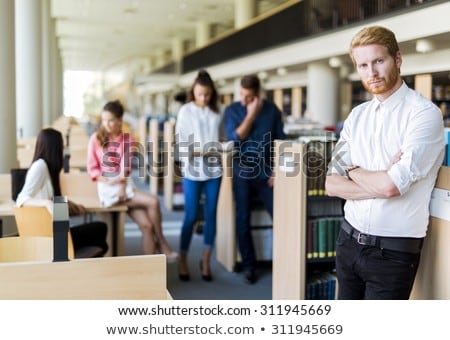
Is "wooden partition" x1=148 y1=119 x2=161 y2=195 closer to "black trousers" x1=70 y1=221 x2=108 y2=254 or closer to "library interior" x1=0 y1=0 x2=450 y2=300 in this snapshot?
"library interior" x1=0 y1=0 x2=450 y2=300

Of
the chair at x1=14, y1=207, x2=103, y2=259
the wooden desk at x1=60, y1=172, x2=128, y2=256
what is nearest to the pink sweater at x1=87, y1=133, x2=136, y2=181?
the wooden desk at x1=60, y1=172, x2=128, y2=256

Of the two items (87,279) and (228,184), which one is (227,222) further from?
(87,279)

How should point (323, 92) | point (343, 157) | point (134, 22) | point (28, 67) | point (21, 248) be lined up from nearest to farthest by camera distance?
point (343, 157)
point (21, 248)
point (28, 67)
point (323, 92)
point (134, 22)

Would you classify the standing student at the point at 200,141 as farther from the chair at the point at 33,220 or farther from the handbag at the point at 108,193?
the chair at the point at 33,220

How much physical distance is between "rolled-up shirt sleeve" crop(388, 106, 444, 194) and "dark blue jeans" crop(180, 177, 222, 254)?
2637 mm

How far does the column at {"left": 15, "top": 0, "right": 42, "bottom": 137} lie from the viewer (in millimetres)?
9289

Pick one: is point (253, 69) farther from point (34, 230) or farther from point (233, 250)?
point (34, 230)

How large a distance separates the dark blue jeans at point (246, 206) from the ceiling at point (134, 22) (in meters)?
13.6

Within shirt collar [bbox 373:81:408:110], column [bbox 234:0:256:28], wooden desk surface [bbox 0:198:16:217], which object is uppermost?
column [bbox 234:0:256:28]

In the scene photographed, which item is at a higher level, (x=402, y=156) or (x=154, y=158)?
(x=402, y=156)

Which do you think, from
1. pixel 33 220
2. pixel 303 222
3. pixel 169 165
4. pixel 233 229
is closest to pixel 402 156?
pixel 303 222

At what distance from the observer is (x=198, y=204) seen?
438 cm

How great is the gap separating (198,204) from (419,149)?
2.81 metres
